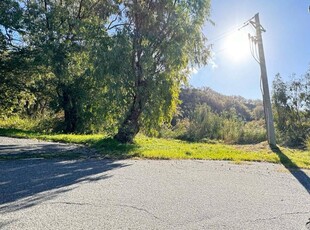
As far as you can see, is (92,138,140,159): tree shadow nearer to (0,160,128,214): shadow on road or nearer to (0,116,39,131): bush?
(0,160,128,214): shadow on road

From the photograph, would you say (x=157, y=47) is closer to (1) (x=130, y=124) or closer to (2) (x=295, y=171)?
(1) (x=130, y=124)

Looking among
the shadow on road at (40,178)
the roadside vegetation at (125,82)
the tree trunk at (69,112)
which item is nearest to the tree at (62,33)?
the roadside vegetation at (125,82)

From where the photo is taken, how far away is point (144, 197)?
4.60 metres

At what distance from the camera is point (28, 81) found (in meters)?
18.0

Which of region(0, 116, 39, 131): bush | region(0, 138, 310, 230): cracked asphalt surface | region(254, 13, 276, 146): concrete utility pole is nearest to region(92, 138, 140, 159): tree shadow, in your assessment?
region(0, 138, 310, 230): cracked asphalt surface

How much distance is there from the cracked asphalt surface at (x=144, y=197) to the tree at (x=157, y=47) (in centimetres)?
451

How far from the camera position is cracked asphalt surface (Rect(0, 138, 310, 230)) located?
3.58 m

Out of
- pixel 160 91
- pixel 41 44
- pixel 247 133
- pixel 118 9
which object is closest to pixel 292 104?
pixel 247 133

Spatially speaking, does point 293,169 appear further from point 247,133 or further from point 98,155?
point 247,133

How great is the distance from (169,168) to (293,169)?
357cm

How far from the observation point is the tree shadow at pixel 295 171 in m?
6.34

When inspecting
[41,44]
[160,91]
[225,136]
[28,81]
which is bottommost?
[225,136]

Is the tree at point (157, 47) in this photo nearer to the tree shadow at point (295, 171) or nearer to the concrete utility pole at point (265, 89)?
the concrete utility pole at point (265, 89)

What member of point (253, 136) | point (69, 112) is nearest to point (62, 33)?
point (69, 112)
